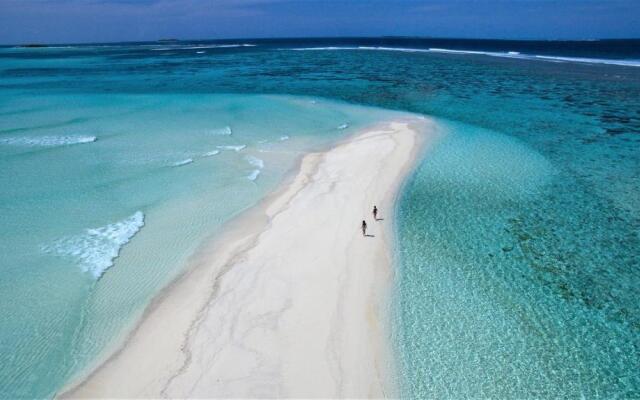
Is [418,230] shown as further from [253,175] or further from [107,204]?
[107,204]

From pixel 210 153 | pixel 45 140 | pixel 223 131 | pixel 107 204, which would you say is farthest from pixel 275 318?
pixel 45 140

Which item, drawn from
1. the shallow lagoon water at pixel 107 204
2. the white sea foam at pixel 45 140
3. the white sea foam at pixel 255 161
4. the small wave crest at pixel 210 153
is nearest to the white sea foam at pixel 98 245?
the shallow lagoon water at pixel 107 204

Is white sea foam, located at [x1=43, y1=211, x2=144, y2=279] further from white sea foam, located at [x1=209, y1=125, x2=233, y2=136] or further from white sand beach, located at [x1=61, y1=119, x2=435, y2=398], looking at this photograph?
white sea foam, located at [x1=209, y1=125, x2=233, y2=136]

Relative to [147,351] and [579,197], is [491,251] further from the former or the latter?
[147,351]

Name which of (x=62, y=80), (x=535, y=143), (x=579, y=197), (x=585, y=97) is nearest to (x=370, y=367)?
(x=579, y=197)

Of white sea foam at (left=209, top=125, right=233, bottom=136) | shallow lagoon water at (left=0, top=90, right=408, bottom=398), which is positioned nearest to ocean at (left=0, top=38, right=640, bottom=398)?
shallow lagoon water at (left=0, top=90, right=408, bottom=398)

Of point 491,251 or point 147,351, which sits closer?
point 147,351
